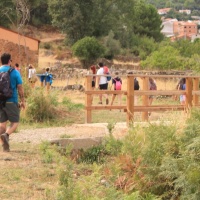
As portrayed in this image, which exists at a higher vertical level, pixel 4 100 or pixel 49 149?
pixel 4 100

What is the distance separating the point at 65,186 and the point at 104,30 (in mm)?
51620

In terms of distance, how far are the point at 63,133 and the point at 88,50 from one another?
113 feet

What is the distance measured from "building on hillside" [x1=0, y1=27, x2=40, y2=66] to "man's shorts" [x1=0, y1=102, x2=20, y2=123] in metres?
21.9

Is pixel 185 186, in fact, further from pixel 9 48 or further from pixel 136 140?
pixel 9 48

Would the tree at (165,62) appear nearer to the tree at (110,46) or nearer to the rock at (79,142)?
the tree at (110,46)

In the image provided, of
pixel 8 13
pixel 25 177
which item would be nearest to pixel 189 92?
pixel 25 177

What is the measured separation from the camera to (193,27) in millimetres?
178875

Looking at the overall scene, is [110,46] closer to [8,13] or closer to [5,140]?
[8,13]

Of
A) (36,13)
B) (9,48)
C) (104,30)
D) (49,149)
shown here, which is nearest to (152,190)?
(49,149)

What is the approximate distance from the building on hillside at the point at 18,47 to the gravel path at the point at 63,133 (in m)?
19.0

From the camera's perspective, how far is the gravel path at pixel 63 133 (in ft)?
34.3

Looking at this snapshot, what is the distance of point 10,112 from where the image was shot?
8891 millimetres

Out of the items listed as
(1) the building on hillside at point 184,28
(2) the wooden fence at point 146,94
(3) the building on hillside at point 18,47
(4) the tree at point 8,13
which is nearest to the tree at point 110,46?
(4) the tree at point 8,13

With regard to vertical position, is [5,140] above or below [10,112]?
below
